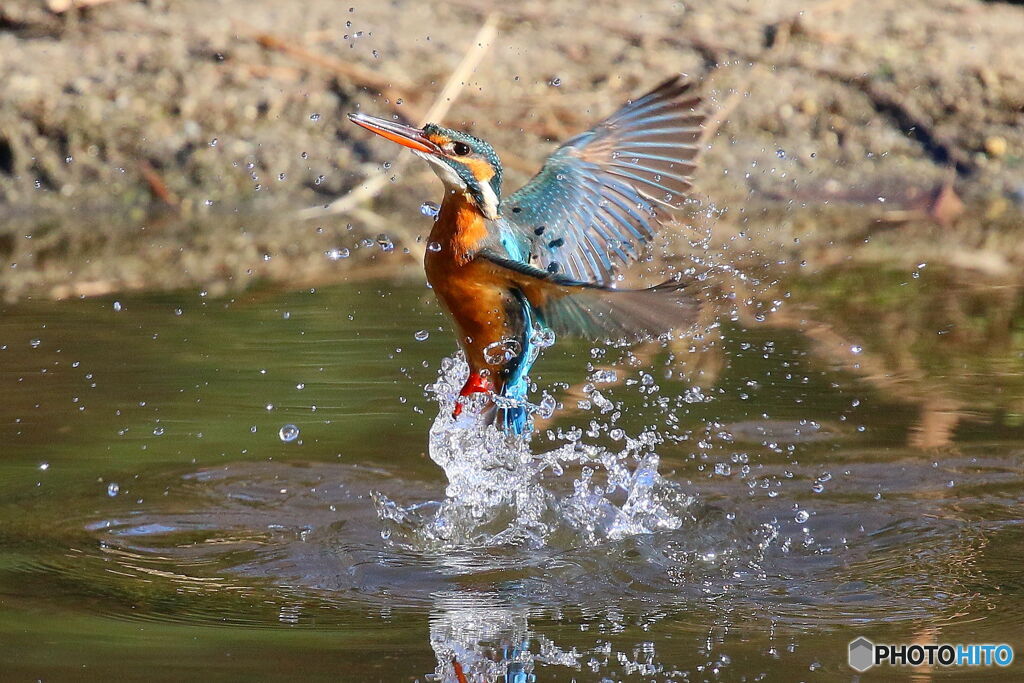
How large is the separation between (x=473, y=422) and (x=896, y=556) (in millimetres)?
1256

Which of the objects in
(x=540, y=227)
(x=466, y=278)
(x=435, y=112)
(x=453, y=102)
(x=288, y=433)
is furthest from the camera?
(x=453, y=102)

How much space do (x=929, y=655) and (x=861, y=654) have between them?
0.44ft

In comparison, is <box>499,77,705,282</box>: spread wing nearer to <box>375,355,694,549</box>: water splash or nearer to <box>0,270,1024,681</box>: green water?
<box>375,355,694,549</box>: water splash

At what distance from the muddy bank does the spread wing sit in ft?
10.6

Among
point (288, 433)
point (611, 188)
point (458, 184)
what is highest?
point (611, 188)

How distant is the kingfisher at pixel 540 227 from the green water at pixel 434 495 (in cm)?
50

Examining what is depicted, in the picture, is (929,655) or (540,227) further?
(540,227)

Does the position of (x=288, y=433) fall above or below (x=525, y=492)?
above

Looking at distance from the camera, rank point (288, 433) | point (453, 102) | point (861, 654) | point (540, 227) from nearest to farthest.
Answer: point (861, 654) → point (540, 227) → point (288, 433) → point (453, 102)

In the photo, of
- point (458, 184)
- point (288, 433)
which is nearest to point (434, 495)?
point (288, 433)

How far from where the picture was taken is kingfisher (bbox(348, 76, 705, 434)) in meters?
3.92

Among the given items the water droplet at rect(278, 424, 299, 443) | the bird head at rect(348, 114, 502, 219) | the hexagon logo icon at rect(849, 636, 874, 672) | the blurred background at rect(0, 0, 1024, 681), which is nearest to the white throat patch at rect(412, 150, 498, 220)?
the bird head at rect(348, 114, 502, 219)

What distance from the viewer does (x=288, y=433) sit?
477 cm

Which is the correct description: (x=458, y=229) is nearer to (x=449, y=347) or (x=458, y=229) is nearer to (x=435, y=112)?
(x=449, y=347)
